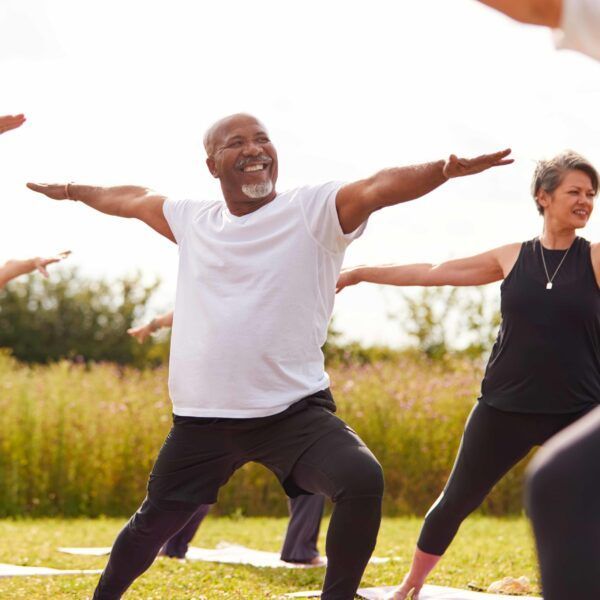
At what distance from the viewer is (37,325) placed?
34.6m

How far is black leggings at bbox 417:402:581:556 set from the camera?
4750 millimetres

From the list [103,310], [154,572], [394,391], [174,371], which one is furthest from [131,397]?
[103,310]

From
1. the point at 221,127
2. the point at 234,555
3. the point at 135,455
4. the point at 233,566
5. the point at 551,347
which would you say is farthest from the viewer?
the point at 135,455

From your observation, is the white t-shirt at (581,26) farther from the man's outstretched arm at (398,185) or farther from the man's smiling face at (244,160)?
the man's smiling face at (244,160)

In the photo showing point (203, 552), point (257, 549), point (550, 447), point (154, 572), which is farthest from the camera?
point (257, 549)

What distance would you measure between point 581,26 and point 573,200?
2.90 meters

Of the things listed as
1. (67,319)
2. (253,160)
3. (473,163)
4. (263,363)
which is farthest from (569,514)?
(67,319)

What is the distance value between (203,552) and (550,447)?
6241 mm

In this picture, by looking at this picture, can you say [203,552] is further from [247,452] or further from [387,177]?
[387,177]

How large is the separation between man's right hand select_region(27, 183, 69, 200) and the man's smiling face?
0.99 metres

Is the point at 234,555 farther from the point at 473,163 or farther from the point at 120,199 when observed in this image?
the point at 473,163

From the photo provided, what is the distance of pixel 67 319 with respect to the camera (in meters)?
34.8

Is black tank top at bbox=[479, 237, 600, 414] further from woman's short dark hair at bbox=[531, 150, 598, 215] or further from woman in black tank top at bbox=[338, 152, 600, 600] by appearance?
woman's short dark hair at bbox=[531, 150, 598, 215]

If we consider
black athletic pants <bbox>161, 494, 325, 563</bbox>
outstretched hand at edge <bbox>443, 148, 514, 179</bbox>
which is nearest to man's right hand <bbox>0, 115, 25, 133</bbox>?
outstretched hand at edge <bbox>443, 148, 514, 179</bbox>
